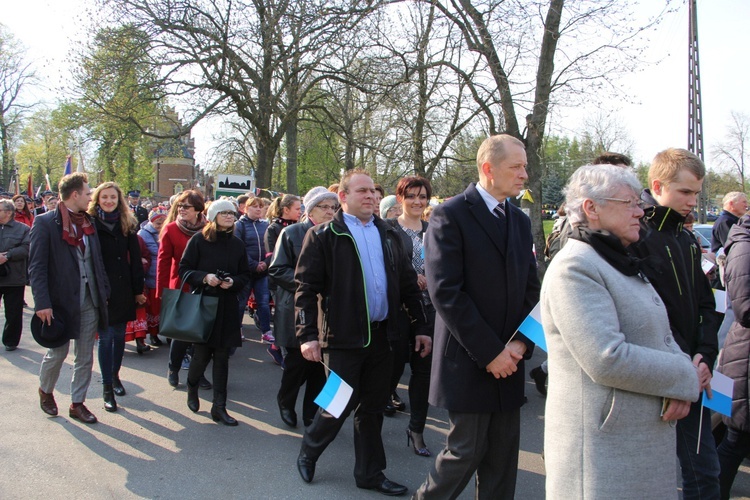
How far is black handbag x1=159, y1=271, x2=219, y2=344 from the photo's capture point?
487 cm

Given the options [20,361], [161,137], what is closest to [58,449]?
[20,361]

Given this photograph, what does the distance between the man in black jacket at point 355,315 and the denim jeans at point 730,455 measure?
1.86 m

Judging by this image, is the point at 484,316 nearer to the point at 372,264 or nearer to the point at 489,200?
the point at 489,200

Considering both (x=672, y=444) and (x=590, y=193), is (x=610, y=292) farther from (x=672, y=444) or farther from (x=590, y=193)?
(x=672, y=444)

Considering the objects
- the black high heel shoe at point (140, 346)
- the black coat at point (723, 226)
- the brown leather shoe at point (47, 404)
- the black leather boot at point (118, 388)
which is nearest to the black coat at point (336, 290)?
the brown leather shoe at point (47, 404)

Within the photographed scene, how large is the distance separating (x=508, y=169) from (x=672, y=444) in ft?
4.65

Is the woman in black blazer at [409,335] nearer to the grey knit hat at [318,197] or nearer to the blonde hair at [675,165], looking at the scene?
the grey knit hat at [318,197]

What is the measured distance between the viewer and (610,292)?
211cm

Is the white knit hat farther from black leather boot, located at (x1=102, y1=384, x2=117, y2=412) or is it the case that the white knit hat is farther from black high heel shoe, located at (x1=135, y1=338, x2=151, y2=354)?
black high heel shoe, located at (x1=135, y1=338, x2=151, y2=354)

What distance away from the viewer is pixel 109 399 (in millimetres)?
5188

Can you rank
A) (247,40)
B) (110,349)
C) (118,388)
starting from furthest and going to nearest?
(247,40) < (118,388) < (110,349)

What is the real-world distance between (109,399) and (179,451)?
121cm

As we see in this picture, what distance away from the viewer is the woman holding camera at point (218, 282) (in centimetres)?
498

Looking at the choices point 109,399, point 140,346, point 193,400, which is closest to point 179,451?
point 193,400
